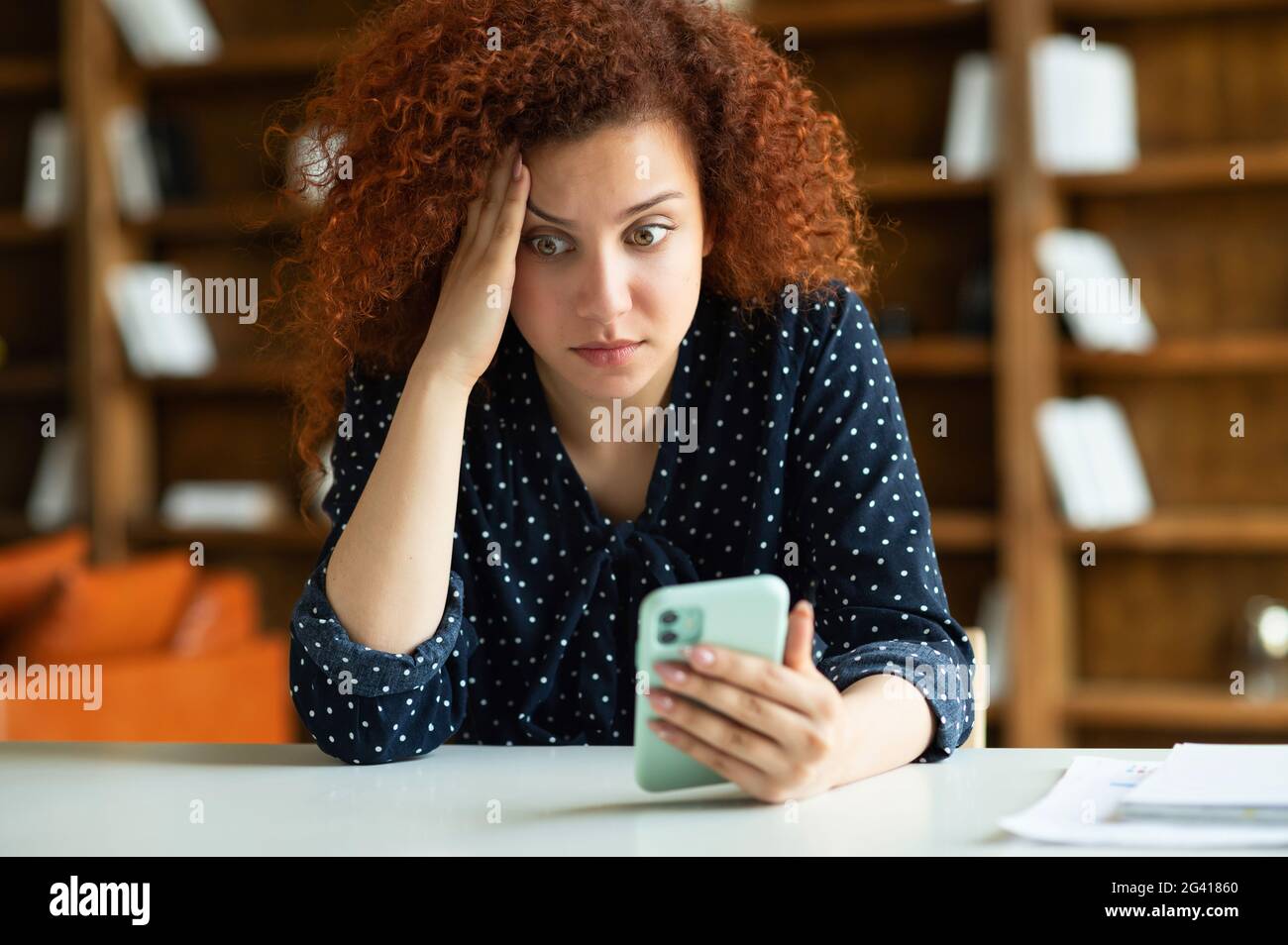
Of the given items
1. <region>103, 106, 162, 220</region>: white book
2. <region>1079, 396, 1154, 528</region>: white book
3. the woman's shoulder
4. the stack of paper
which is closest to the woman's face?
the woman's shoulder

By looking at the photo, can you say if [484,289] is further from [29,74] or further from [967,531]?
[29,74]

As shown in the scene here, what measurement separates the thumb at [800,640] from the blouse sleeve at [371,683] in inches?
14.6

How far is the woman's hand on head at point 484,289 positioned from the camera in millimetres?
1232

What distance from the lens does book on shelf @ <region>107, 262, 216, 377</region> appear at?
3.59 m

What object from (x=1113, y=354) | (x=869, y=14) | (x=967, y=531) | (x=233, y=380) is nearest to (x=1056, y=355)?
(x=1113, y=354)

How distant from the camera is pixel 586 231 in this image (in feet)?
4.01

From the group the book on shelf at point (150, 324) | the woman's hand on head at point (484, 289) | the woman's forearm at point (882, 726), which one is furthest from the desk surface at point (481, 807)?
the book on shelf at point (150, 324)

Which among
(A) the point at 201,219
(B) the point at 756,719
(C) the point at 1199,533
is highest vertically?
(A) the point at 201,219

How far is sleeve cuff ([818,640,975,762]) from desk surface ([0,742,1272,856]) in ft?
0.07

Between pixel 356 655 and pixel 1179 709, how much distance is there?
226 cm

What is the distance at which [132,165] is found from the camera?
11.8 ft
